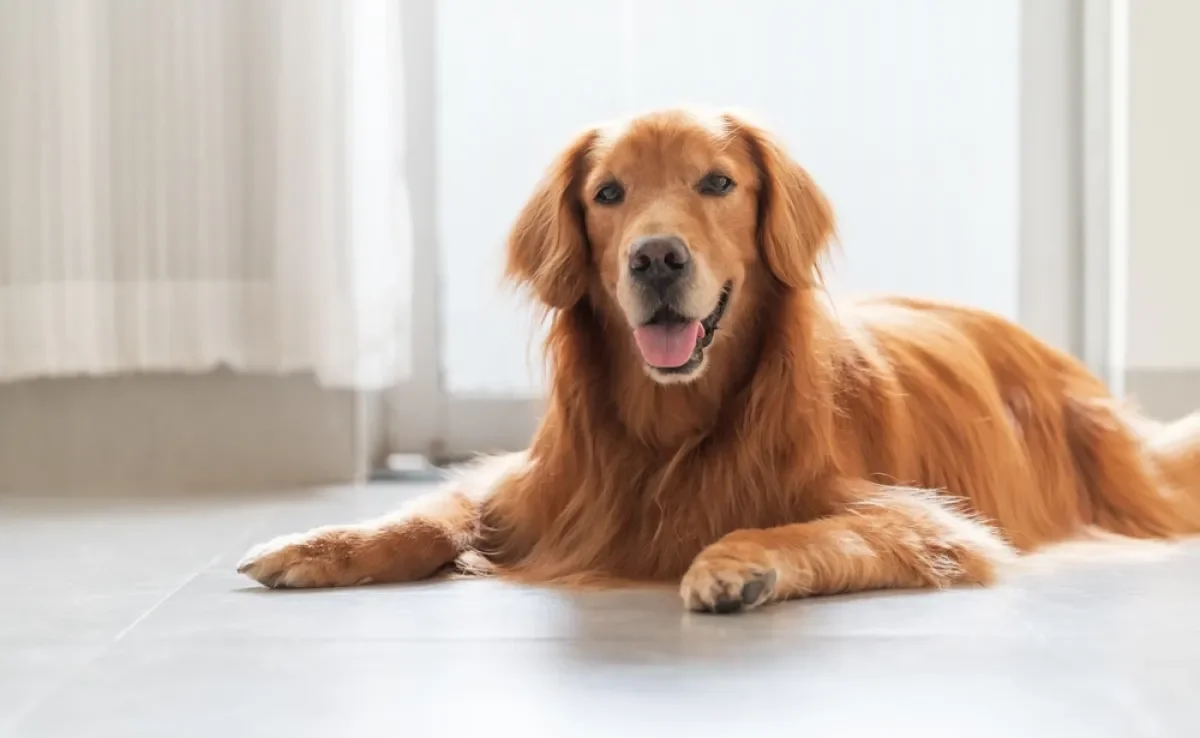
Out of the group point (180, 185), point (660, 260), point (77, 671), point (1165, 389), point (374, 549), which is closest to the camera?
point (77, 671)

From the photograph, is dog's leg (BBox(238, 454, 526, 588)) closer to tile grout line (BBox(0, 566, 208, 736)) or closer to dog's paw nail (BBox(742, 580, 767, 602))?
tile grout line (BBox(0, 566, 208, 736))

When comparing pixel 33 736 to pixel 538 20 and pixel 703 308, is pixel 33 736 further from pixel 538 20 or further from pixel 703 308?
pixel 538 20

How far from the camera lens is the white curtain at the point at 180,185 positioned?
2791mm

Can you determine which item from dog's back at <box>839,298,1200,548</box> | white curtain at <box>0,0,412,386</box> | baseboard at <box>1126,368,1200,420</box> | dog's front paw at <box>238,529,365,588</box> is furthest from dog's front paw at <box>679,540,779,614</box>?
baseboard at <box>1126,368,1200,420</box>

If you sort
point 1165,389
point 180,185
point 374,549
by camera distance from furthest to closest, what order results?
point 1165,389, point 180,185, point 374,549

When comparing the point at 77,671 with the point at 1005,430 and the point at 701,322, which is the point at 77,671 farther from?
the point at 1005,430

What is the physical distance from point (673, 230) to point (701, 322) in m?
0.14

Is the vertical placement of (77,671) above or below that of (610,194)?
below

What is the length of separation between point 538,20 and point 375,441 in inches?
40.1

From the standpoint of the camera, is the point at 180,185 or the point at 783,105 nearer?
the point at 180,185

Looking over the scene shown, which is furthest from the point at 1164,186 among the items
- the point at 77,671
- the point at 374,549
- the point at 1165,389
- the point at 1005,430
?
the point at 77,671

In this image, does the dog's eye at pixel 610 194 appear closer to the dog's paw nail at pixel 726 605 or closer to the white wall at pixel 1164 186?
the dog's paw nail at pixel 726 605

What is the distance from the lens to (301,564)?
1.90 m

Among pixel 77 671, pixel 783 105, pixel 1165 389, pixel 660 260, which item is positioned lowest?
pixel 77 671
